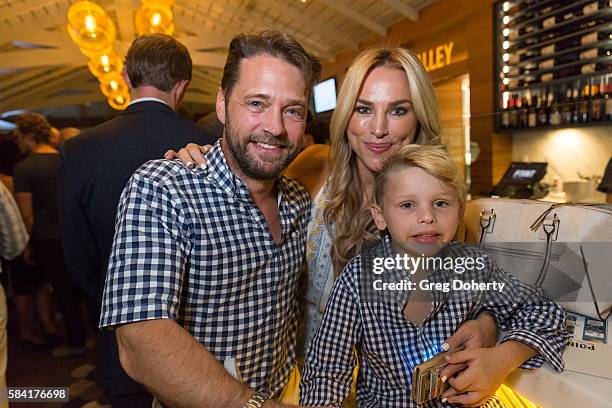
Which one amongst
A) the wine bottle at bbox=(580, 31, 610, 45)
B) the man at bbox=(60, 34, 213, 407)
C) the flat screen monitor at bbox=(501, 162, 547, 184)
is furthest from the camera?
the wine bottle at bbox=(580, 31, 610, 45)

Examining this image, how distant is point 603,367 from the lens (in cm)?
74

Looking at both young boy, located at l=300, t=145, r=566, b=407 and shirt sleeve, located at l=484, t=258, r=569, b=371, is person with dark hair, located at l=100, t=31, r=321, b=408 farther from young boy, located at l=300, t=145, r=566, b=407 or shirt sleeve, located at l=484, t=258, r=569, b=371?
shirt sleeve, located at l=484, t=258, r=569, b=371

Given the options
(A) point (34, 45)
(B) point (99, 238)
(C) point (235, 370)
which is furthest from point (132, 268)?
(A) point (34, 45)

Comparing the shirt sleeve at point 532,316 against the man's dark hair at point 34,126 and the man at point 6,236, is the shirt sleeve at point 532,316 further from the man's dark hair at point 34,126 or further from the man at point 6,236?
the man's dark hair at point 34,126

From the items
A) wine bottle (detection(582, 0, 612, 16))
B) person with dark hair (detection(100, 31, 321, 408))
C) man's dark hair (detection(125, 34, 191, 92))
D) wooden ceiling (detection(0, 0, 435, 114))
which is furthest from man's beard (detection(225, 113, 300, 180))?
wooden ceiling (detection(0, 0, 435, 114))

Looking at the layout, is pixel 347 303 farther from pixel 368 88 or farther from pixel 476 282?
pixel 368 88

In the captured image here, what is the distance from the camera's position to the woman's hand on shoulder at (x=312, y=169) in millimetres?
1275

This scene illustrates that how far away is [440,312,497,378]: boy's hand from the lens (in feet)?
2.46

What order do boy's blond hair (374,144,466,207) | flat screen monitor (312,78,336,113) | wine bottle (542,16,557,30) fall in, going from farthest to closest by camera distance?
wine bottle (542,16,557,30) → flat screen monitor (312,78,336,113) → boy's blond hair (374,144,466,207)

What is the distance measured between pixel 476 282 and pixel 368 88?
0.57 metres

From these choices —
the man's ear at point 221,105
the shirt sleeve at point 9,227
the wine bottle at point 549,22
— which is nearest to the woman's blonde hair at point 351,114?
the man's ear at point 221,105

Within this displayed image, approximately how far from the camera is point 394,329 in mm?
826

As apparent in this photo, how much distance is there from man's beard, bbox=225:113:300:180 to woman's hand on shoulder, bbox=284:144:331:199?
30cm

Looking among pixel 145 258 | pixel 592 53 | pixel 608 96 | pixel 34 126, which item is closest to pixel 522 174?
pixel 608 96
